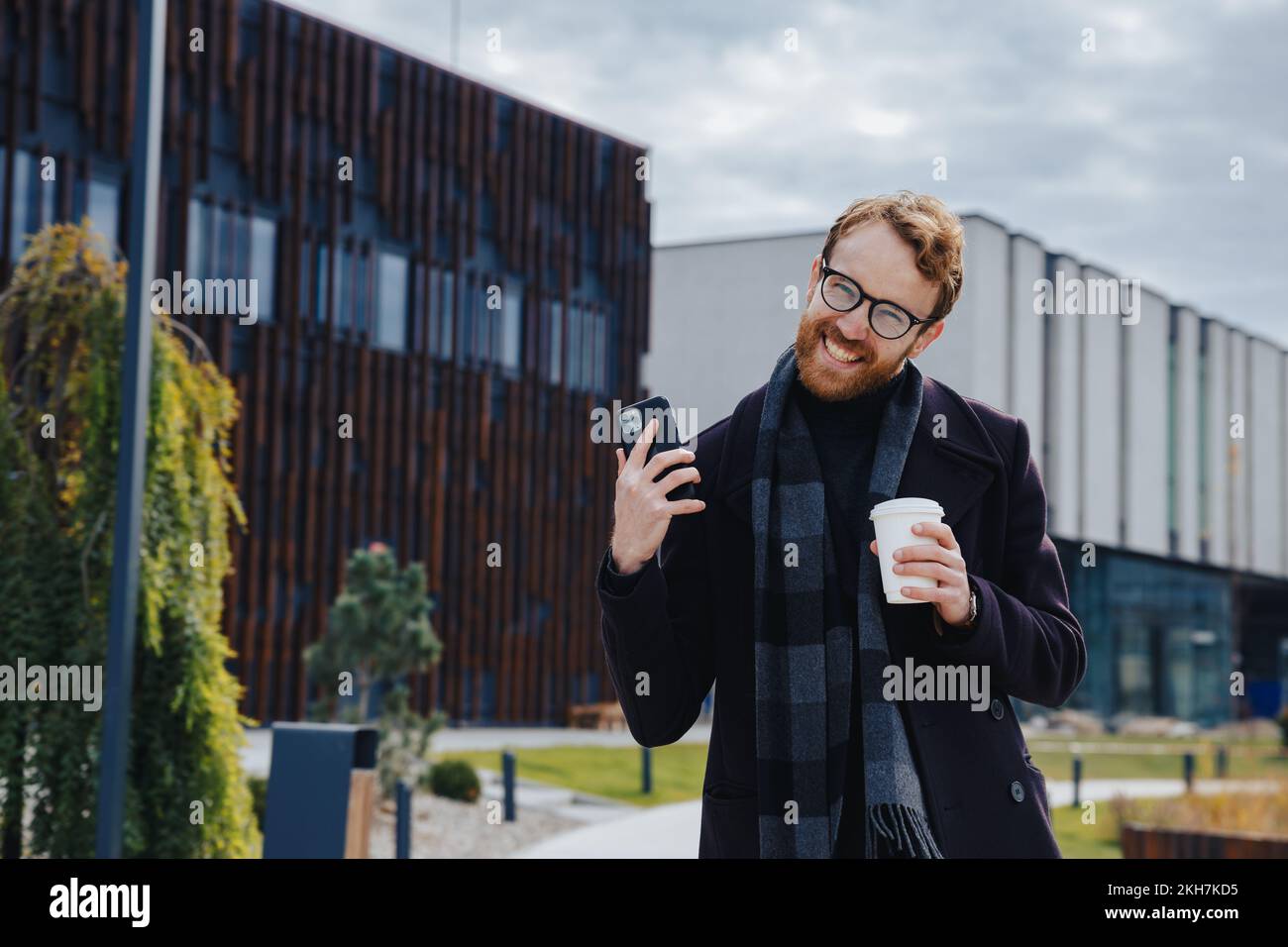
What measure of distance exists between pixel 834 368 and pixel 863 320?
0.34 ft

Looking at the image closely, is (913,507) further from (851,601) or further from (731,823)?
(731,823)

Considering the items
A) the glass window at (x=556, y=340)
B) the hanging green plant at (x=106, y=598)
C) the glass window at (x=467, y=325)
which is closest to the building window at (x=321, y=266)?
the glass window at (x=467, y=325)

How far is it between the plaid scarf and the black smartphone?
143mm

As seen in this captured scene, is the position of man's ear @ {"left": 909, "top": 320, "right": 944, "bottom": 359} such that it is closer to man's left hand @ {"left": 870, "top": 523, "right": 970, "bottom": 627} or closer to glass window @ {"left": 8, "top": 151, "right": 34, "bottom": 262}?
man's left hand @ {"left": 870, "top": 523, "right": 970, "bottom": 627}

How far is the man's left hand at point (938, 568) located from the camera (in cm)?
221

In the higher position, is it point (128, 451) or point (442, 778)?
point (128, 451)

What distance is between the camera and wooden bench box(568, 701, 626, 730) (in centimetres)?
3291

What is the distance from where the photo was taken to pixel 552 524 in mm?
34219

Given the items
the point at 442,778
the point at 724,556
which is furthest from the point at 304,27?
the point at 724,556

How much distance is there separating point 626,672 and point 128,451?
227 inches

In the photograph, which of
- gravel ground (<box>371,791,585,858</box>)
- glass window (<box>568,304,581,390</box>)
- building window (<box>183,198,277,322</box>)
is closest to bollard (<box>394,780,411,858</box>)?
gravel ground (<box>371,791,585,858</box>)

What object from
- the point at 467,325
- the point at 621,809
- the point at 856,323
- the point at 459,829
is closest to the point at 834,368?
the point at 856,323
